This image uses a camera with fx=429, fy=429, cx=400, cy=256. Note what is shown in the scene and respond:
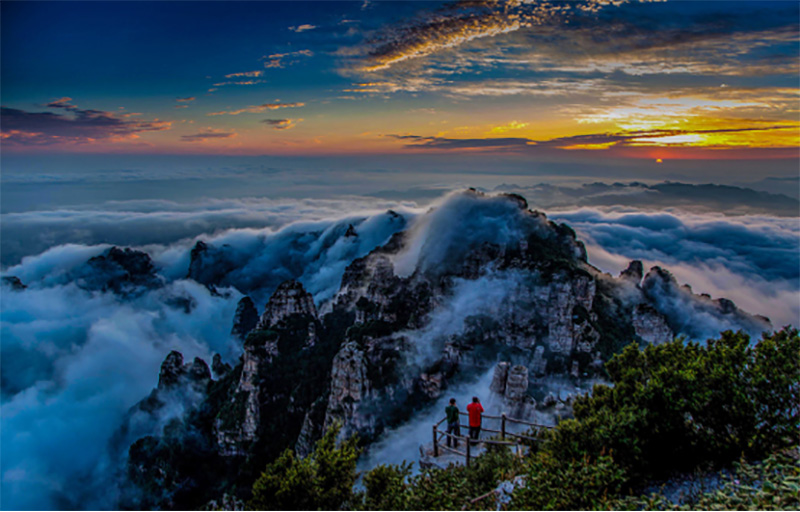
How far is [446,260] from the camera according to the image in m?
36.7

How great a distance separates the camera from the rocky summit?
95.0ft

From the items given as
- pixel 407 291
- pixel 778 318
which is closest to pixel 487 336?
pixel 407 291

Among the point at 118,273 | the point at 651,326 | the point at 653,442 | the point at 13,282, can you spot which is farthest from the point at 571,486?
the point at 13,282

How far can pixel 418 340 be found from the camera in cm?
3159

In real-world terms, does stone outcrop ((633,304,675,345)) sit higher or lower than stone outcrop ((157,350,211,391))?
higher

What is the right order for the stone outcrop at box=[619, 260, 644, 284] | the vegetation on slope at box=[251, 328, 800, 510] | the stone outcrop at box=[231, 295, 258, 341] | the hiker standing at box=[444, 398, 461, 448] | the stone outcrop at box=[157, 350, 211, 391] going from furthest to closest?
the stone outcrop at box=[231, 295, 258, 341]
the stone outcrop at box=[157, 350, 211, 391]
the stone outcrop at box=[619, 260, 644, 284]
the hiker standing at box=[444, 398, 461, 448]
the vegetation on slope at box=[251, 328, 800, 510]

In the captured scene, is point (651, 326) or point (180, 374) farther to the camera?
point (180, 374)

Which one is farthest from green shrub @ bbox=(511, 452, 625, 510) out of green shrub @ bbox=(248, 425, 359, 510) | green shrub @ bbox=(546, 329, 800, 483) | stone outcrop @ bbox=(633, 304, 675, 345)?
stone outcrop @ bbox=(633, 304, 675, 345)

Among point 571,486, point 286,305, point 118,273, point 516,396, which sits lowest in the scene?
point 118,273

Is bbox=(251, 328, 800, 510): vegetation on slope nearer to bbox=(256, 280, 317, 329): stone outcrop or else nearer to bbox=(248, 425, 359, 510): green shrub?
bbox=(248, 425, 359, 510): green shrub

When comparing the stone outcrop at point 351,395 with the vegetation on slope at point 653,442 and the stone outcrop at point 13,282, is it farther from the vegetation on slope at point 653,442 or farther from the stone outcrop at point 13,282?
the stone outcrop at point 13,282

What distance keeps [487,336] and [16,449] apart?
5020cm

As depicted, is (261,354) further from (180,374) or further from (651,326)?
(651,326)

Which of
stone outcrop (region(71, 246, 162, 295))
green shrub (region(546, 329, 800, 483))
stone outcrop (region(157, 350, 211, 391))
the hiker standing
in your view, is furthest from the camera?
stone outcrop (region(71, 246, 162, 295))
